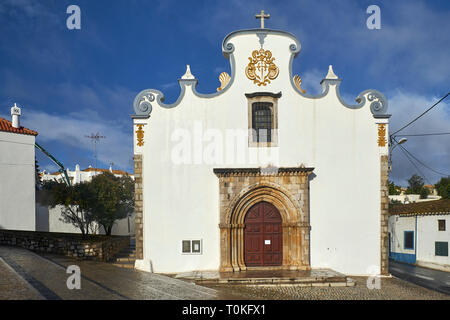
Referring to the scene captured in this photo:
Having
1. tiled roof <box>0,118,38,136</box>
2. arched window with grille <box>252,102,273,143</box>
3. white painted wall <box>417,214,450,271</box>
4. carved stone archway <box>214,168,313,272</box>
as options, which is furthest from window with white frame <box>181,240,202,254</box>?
tiled roof <box>0,118,38,136</box>

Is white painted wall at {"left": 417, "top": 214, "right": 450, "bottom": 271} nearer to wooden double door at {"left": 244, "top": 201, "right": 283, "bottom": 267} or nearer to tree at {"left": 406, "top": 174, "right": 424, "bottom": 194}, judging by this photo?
wooden double door at {"left": 244, "top": 201, "right": 283, "bottom": 267}

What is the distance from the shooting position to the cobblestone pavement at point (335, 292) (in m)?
8.91

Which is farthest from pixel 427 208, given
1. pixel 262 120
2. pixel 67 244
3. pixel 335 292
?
pixel 67 244

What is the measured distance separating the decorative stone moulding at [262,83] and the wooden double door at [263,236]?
425 centimetres

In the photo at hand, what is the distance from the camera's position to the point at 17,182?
21.1 m

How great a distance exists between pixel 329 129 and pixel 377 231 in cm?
383

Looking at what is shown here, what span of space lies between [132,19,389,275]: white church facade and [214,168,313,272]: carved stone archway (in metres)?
0.03

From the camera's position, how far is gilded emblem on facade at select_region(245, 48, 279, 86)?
11.9 metres

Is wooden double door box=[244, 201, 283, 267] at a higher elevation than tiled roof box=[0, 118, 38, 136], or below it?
below

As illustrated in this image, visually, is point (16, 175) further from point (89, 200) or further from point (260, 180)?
point (260, 180)

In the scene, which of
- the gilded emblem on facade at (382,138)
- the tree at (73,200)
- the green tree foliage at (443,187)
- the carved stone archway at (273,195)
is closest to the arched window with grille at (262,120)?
the carved stone archway at (273,195)

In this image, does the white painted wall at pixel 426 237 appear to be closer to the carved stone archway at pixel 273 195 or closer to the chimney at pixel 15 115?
the carved stone archway at pixel 273 195

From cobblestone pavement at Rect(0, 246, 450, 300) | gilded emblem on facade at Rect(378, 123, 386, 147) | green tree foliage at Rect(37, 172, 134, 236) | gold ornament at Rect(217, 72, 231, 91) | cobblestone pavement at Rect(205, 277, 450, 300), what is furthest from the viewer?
green tree foliage at Rect(37, 172, 134, 236)

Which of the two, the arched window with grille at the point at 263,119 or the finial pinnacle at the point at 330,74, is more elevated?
the finial pinnacle at the point at 330,74
